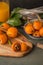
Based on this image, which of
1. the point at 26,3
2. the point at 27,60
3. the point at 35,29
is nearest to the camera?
the point at 27,60

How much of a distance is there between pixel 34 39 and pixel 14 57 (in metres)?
0.16

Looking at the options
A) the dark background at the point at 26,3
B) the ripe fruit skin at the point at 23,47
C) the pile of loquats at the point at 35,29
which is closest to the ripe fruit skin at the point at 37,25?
the pile of loquats at the point at 35,29

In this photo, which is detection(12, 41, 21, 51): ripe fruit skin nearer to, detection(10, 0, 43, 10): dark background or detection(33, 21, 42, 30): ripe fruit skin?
detection(33, 21, 42, 30): ripe fruit skin

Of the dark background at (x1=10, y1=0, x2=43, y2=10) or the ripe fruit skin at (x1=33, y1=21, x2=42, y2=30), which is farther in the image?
the dark background at (x1=10, y1=0, x2=43, y2=10)

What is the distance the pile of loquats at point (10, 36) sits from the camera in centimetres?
107

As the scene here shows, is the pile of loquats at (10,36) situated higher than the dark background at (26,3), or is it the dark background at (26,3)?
the dark background at (26,3)

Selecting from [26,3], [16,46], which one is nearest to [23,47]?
[16,46]

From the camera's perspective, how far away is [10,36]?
3.77 feet

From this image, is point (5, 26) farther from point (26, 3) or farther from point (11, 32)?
point (26, 3)

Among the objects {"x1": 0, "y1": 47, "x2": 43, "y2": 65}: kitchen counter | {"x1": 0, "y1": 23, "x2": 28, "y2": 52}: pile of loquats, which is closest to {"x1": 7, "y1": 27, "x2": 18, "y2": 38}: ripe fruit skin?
{"x1": 0, "y1": 23, "x2": 28, "y2": 52}: pile of loquats

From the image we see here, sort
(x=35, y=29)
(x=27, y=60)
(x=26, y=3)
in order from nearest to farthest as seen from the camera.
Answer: (x=27, y=60) < (x=35, y=29) < (x=26, y=3)

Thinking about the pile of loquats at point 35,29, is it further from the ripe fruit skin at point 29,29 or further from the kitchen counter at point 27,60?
the kitchen counter at point 27,60

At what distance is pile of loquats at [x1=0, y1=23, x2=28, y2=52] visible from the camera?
107 centimetres

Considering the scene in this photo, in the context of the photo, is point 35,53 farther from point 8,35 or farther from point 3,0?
point 3,0
